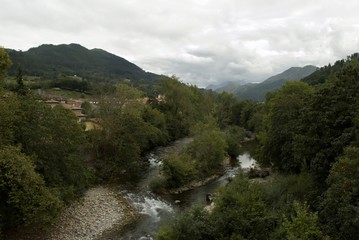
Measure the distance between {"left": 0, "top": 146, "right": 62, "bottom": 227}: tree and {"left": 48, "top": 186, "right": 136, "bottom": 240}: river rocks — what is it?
8.93 ft

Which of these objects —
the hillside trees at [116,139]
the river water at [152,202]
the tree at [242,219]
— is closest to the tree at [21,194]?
the river water at [152,202]

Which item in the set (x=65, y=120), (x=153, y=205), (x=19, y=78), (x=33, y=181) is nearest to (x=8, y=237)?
(x=33, y=181)

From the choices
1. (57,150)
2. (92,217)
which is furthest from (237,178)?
(57,150)

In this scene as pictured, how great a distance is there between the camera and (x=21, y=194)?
55.5ft

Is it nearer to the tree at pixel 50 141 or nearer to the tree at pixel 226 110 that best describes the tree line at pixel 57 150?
the tree at pixel 50 141

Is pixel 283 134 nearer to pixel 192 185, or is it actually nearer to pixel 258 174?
pixel 258 174

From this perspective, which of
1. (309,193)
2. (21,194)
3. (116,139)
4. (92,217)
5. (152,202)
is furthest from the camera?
(116,139)

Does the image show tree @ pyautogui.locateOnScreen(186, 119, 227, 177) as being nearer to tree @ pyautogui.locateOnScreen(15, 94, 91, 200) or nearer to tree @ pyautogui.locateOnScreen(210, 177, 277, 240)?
tree @ pyautogui.locateOnScreen(15, 94, 91, 200)

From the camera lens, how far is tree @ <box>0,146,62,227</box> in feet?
54.7

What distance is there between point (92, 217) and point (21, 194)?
24.4ft

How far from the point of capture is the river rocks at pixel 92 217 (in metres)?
20.5

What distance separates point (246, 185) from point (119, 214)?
10256mm

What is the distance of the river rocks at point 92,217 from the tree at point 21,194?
272 cm

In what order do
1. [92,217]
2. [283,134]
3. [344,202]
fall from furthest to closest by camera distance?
1. [283,134]
2. [92,217]
3. [344,202]
